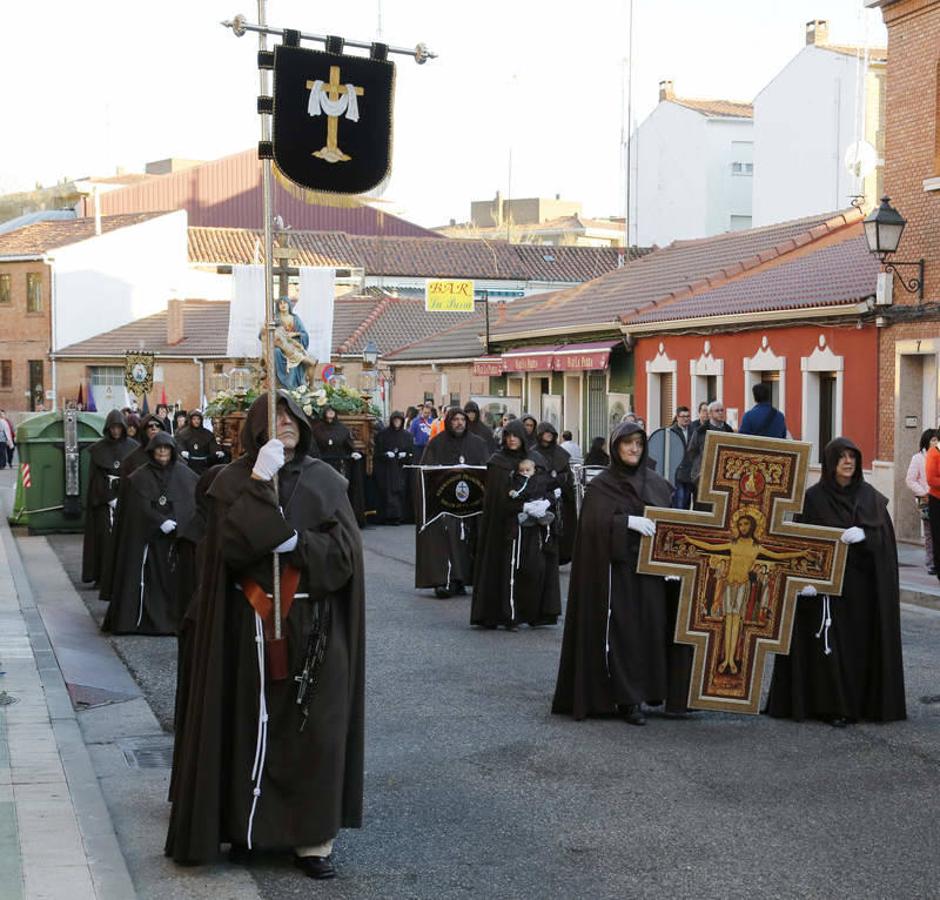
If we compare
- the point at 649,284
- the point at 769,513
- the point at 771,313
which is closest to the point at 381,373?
the point at 649,284

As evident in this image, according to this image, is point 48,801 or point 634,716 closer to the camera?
Result: point 48,801

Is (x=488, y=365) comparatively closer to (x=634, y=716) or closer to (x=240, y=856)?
(x=634, y=716)

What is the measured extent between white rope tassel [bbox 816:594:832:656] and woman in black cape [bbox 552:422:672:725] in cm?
88

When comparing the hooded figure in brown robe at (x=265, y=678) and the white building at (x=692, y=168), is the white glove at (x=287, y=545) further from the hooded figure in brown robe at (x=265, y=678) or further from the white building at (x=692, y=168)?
the white building at (x=692, y=168)

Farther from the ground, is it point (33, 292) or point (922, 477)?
point (33, 292)

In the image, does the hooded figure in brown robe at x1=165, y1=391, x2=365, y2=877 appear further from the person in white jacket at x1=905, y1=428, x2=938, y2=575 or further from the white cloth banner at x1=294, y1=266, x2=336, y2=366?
the white cloth banner at x1=294, y1=266, x2=336, y2=366

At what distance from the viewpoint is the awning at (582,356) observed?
96.5ft

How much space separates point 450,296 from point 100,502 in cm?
3166

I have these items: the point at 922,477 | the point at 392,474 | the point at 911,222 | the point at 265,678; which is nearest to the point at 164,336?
the point at 392,474

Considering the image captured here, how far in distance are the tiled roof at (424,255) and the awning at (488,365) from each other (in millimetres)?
19299

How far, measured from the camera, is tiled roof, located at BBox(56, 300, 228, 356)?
52.3 m

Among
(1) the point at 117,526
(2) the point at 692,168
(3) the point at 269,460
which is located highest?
(2) the point at 692,168

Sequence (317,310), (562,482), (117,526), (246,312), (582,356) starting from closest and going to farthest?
(117,526)
(562,482)
(246,312)
(317,310)
(582,356)

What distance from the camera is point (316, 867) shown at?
18.5ft
